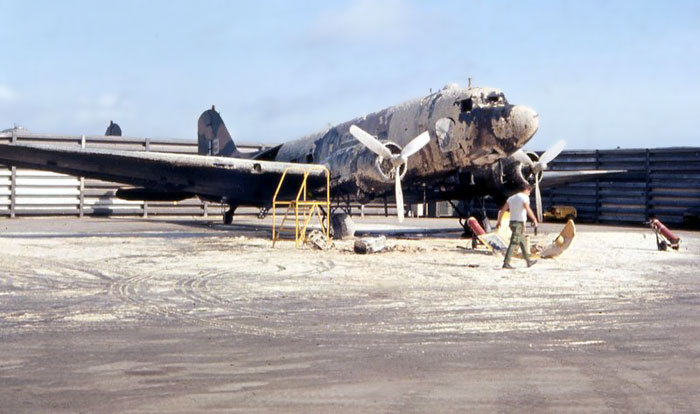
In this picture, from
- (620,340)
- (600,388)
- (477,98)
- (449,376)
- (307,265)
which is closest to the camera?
(600,388)

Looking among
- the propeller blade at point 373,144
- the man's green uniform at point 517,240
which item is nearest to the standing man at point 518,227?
the man's green uniform at point 517,240

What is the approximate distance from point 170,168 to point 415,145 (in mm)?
8012

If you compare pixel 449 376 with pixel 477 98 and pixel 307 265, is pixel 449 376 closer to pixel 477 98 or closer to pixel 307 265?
pixel 307 265

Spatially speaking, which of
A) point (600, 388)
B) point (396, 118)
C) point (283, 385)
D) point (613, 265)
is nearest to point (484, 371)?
point (600, 388)

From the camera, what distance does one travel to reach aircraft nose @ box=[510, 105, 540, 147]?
724 inches

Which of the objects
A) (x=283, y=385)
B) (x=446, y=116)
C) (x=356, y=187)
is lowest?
(x=283, y=385)

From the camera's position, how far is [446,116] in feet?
64.6

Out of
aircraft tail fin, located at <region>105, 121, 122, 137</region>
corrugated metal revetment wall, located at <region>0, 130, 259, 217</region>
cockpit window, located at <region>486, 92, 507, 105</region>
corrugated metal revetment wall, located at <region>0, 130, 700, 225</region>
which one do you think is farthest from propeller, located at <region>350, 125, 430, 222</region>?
aircraft tail fin, located at <region>105, 121, 122, 137</region>

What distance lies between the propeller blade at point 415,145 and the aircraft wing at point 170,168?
3.54 metres

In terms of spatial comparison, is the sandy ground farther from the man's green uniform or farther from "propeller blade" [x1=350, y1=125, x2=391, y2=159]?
"propeller blade" [x1=350, y1=125, x2=391, y2=159]

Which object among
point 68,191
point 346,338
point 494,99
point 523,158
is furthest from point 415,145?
point 68,191

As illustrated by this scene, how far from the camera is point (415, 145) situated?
1898 cm

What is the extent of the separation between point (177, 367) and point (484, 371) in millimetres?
2518

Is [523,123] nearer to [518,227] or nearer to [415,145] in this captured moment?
[415,145]
